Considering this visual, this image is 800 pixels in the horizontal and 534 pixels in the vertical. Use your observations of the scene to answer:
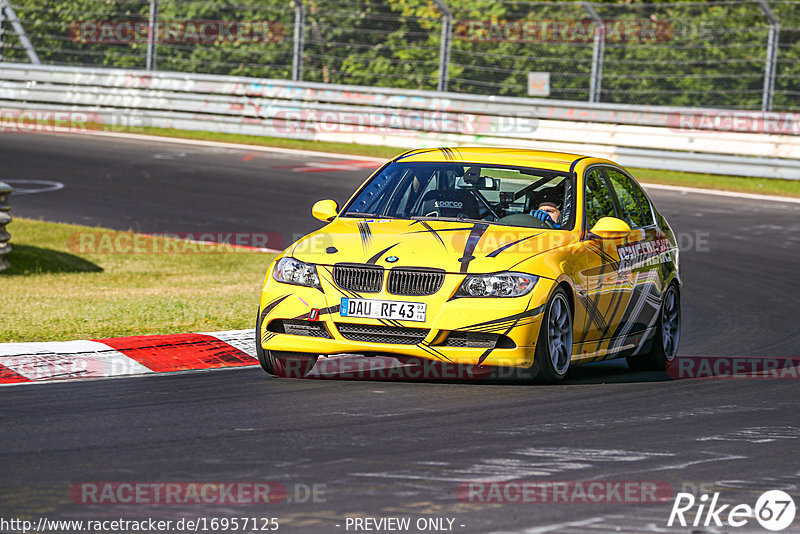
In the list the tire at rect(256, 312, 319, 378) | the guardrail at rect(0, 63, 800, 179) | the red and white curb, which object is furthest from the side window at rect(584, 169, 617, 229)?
the guardrail at rect(0, 63, 800, 179)

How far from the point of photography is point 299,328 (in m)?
8.34

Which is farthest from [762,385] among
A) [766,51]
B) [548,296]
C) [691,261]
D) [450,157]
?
[766,51]

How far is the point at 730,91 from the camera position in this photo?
24.0 meters

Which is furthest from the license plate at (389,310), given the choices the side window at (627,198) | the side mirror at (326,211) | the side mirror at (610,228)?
the side window at (627,198)

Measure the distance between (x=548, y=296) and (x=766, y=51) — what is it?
16763 mm

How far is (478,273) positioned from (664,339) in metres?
2.54

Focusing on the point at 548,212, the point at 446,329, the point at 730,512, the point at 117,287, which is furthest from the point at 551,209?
the point at 117,287

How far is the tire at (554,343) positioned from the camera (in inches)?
325

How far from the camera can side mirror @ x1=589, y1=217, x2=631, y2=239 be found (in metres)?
9.02

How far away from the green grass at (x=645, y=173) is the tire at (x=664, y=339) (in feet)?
42.4

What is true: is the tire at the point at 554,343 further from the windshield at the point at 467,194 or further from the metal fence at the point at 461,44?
the metal fence at the point at 461,44

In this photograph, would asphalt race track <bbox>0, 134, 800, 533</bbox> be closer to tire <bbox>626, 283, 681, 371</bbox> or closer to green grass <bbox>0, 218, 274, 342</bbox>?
tire <bbox>626, 283, 681, 371</bbox>

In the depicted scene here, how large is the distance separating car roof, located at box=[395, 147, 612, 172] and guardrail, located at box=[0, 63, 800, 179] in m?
14.3

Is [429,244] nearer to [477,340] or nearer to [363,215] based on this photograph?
[477,340]
